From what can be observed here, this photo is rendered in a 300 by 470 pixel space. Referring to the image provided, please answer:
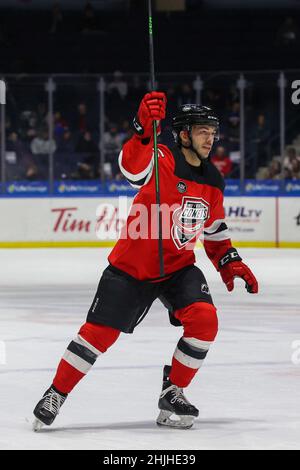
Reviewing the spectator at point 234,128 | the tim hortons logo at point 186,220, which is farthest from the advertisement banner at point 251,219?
the tim hortons logo at point 186,220

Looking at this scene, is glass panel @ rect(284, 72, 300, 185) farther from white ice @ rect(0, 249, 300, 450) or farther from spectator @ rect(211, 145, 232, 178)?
white ice @ rect(0, 249, 300, 450)

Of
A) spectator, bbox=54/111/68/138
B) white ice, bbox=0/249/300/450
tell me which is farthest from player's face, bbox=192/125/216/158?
spectator, bbox=54/111/68/138

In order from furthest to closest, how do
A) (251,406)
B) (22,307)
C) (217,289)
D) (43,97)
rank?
(43,97)
(217,289)
(22,307)
(251,406)

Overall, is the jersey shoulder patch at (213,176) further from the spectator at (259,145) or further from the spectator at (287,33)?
the spectator at (287,33)

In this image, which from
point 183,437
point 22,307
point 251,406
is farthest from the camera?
point 22,307

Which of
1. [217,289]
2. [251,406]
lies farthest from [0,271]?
[251,406]

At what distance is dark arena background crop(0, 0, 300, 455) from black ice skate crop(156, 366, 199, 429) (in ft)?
0.29

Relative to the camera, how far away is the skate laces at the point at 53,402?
510 cm

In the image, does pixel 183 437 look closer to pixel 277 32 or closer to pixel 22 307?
pixel 22 307

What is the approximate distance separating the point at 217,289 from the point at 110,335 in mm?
6743

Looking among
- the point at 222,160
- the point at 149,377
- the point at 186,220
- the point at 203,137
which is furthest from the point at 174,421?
the point at 222,160

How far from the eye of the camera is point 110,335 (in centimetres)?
513

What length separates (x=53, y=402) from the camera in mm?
5129

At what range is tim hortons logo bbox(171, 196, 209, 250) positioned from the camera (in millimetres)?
5262
